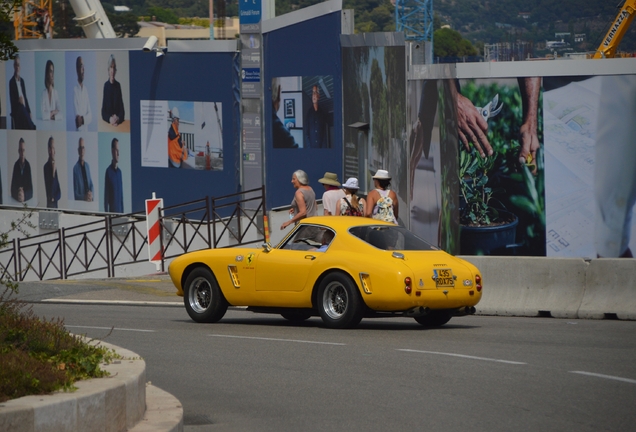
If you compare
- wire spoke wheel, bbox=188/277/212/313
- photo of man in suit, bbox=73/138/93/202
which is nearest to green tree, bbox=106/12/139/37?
photo of man in suit, bbox=73/138/93/202

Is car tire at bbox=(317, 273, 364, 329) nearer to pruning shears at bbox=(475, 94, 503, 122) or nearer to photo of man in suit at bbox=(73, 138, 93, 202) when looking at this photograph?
pruning shears at bbox=(475, 94, 503, 122)

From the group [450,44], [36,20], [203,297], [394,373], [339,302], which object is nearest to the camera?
[394,373]

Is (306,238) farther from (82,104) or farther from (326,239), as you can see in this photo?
(82,104)

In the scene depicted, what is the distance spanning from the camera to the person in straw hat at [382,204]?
15422 mm

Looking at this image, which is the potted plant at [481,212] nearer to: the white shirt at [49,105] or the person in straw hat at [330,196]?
the person in straw hat at [330,196]

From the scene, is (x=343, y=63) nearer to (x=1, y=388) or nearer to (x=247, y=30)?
(x=247, y=30)

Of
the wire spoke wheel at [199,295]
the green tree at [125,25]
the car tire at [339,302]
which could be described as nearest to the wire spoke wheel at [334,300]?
the car tire at [339,302]

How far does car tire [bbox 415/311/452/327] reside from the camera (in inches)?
518

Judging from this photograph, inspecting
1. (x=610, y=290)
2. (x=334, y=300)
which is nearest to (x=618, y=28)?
(x=610, y=290)

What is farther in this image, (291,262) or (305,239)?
(305,239)

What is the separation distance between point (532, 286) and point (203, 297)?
4.71 meters

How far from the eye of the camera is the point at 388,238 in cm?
1305

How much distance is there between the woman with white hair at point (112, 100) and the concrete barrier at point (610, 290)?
63.0 ft

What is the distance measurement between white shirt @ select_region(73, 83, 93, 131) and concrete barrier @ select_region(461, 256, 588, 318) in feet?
62.5
